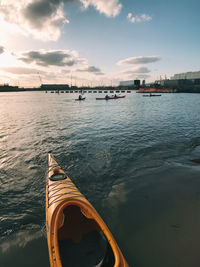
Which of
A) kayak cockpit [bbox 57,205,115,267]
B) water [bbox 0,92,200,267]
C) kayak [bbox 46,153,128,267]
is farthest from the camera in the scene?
water [bbox 0,92,200,267]

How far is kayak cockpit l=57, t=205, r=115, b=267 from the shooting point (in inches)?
131

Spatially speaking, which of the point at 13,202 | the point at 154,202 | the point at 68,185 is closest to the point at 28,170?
the point at 13,202

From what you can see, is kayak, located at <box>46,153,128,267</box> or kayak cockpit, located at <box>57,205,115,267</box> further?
kayak cockpit, located at <box>57,205,115,267</box>

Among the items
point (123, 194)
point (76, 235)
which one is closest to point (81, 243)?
point (76, 235)

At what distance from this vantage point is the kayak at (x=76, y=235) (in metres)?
2.99

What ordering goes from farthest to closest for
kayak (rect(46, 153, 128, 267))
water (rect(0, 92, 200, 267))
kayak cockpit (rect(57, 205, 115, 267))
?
1. water (rect(0, 92, 200, 267))
2. kayak cockpit (rect(57, 205, 115, 267))
3. kayak (rect(46, 153, 128, 267))

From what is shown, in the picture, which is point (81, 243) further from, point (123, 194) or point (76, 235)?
point (123, 194)


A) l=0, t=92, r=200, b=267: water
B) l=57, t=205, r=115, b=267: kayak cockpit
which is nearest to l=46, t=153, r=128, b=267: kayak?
l=57, t=205, r=115, b=267: kayak cockpit

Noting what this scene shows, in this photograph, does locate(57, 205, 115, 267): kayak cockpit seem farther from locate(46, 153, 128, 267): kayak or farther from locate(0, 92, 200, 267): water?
locate(0, 92, 200, 267): water

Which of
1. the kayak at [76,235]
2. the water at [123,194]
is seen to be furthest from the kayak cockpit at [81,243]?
the water at [123,194]

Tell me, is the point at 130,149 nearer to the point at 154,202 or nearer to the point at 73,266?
the point at 154,202

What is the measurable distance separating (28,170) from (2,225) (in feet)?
12.6

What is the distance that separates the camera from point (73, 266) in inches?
131

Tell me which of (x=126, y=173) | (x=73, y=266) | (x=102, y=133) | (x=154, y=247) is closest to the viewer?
(x=73, y=266)
